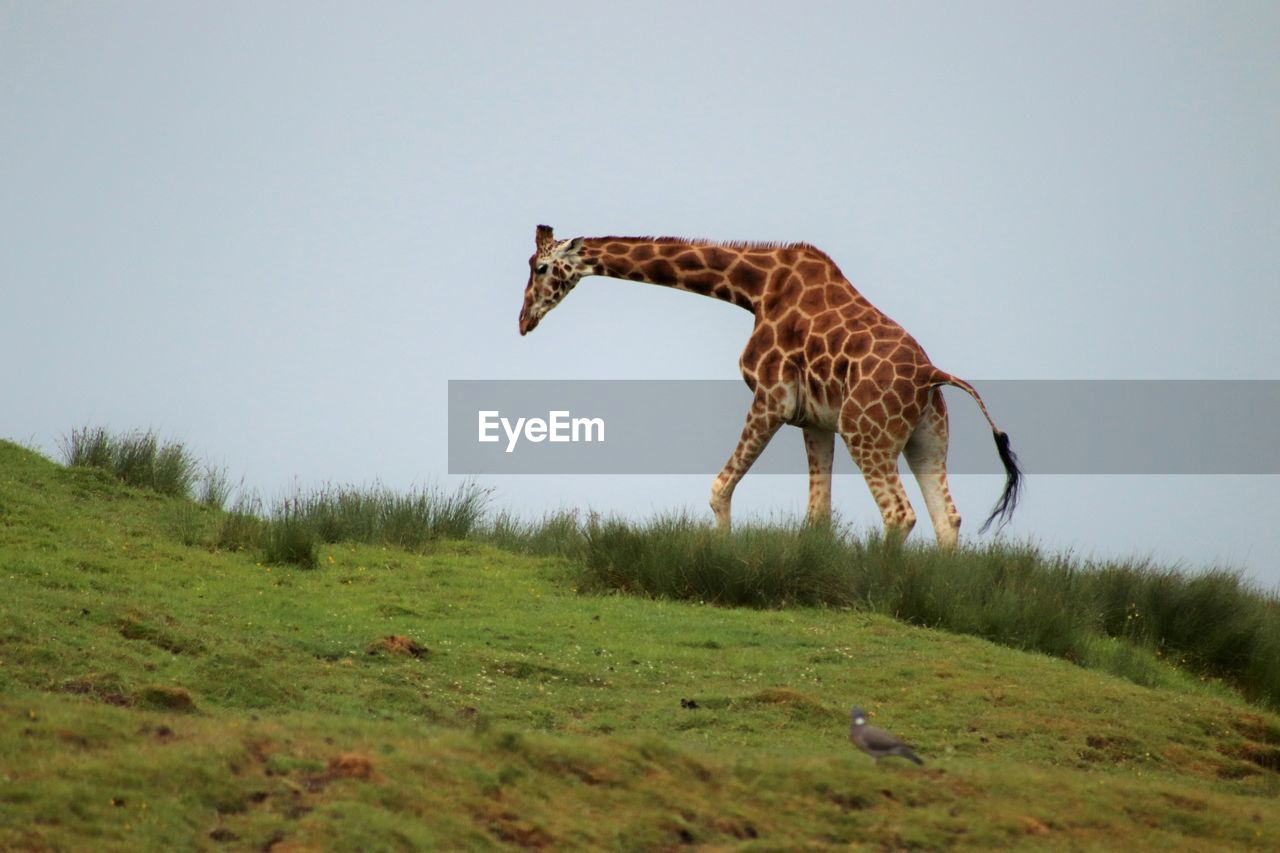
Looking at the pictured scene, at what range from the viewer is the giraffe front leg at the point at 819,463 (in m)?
21.1

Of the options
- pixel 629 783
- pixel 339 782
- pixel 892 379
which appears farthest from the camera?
pixel 892 379

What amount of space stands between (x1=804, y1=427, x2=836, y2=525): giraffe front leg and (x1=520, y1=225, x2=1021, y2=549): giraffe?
0.01m

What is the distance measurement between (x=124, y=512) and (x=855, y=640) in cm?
971

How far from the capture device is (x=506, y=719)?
503 inches

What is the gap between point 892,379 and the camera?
1956cm

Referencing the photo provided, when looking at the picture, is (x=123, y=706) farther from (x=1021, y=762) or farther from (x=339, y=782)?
(x=1021, y=762)

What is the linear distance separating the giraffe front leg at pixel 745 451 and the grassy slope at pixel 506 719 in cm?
221

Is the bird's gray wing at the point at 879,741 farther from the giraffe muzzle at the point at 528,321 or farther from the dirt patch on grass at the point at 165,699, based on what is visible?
the giraffe muzzle at the point at 528,321

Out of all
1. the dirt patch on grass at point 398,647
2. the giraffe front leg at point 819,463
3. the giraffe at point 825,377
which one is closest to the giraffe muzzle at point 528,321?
the giraffe at point 825,377

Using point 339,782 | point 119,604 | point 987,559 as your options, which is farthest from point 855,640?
point 339,782

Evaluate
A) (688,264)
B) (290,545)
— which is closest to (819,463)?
(688,264)

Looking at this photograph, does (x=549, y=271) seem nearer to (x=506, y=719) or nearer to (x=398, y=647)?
(x=398, y=647)

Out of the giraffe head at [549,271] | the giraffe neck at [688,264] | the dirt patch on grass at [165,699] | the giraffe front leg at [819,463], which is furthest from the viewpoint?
the giraffe head at [549,271]

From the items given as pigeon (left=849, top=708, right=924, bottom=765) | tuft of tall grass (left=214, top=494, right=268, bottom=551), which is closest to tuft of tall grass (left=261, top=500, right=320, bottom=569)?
tuft of tall grass (left=214, top=494, right=268, bottom=551)
